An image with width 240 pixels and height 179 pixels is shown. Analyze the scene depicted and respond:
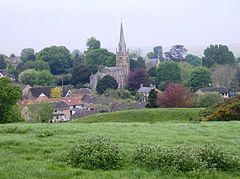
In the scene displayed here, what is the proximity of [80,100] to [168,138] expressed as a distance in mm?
65371

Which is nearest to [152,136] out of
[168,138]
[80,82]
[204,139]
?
[168,138]

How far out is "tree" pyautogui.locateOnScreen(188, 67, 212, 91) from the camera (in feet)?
269

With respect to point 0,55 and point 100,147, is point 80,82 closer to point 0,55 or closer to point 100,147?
point 0,55

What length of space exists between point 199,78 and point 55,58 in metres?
44.1

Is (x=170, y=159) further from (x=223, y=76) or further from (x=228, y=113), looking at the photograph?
(x=223, y=76)

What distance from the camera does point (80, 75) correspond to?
332 feet

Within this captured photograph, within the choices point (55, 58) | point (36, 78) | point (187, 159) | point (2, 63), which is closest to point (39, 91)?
point (36, 78)

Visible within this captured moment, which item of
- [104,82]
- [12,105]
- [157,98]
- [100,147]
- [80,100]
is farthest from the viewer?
[104,82]

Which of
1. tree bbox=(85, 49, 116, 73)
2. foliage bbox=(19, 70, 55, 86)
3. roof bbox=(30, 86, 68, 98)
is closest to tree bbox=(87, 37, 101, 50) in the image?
tree bbox=(85, 49, 116, 73)

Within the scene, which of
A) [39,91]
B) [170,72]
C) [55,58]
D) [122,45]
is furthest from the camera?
[55,58]

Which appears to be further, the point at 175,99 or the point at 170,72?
the point at 170,72

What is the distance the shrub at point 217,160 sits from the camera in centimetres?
991

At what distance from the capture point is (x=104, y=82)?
87312mm

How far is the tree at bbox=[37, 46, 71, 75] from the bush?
104m
